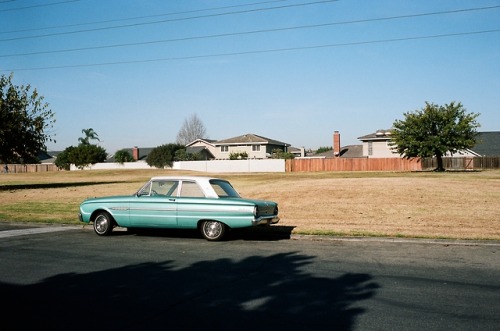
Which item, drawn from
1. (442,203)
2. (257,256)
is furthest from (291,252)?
(442,203)

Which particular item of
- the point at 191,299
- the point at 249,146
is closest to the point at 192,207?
the point at 191,299

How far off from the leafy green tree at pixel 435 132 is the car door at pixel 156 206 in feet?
118

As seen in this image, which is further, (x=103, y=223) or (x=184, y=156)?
(x=184, y=156)

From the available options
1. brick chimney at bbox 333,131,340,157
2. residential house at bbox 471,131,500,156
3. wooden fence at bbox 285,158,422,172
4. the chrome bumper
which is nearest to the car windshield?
the chrome bumper

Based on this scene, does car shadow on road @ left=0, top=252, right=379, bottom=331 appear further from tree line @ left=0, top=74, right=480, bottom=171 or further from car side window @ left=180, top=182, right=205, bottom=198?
tree line @ left=0, top=74, right=480, bottom=171

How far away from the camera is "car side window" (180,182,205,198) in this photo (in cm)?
1170

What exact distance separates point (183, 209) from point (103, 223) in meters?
2.52

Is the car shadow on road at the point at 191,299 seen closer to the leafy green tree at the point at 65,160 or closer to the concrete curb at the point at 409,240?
the concrete curb at the point at 409,240

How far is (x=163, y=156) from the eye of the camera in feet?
254

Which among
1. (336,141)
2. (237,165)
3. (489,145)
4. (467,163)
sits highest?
(336,141)

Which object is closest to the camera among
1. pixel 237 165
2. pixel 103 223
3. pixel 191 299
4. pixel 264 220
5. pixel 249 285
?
pixel 191 299

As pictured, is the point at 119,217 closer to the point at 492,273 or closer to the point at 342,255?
the point at 342,255

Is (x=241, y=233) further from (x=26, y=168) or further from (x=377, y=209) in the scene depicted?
(x=26, y=168)

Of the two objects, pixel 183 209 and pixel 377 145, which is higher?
pixel 377 145
